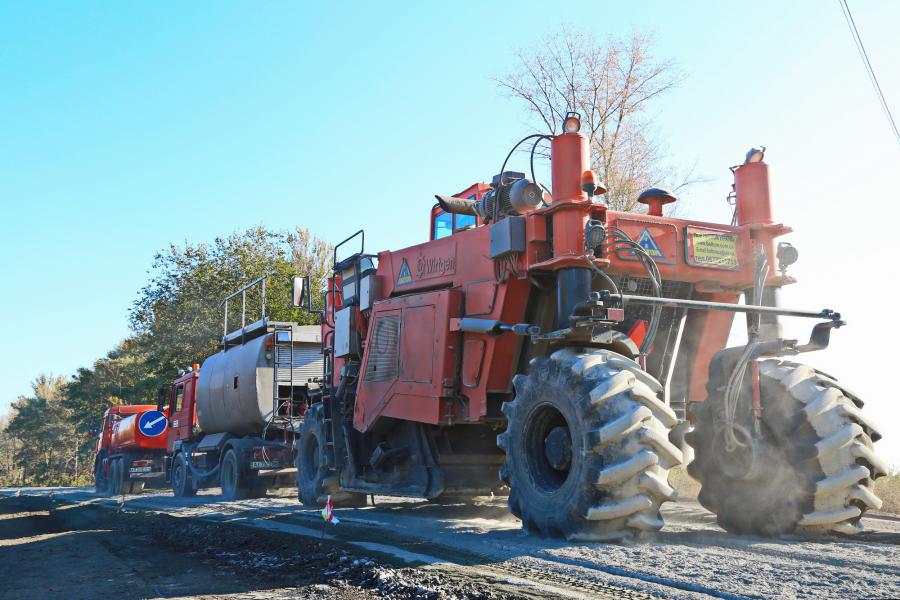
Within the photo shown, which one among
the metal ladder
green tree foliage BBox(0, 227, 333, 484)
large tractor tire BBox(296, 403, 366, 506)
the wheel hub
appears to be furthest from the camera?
green tree foliage BBox(0, 227, 333, 484)

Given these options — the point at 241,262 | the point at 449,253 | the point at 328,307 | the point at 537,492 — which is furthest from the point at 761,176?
the point at 241,262

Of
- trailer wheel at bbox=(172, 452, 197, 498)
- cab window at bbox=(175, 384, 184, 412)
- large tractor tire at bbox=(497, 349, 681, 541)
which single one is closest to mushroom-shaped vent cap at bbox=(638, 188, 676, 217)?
large tractor tire at bbox=(497, 349, 681, 541)

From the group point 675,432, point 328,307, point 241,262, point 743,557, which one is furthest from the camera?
point 241,262

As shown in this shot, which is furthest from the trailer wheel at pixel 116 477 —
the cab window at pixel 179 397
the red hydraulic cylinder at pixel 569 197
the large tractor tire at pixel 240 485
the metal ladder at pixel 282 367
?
the red hydraulic cylinder at pixel 569 197

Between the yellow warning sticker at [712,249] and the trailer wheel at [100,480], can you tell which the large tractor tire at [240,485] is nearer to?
the trailer wheel at [100,480]

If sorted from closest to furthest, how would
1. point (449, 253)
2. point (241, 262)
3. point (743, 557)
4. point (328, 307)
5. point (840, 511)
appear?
point (743, 557)
point (840, 511)
point (449, 253)
point (328, 307)
point (241, 262)

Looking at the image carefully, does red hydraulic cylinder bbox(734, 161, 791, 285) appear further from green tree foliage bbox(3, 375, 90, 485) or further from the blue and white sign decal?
green tree foliage bbox(3, 375, 90, 485)

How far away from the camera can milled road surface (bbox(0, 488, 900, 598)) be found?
15.2ft

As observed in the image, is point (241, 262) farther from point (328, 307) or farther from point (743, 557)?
point (743, 557)

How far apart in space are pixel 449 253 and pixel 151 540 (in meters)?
4.38

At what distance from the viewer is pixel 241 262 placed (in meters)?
34.7

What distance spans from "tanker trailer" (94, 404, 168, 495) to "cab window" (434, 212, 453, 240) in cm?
1370

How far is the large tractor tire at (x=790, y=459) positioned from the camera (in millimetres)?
6590

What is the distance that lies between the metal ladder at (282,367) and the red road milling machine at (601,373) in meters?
5.48
